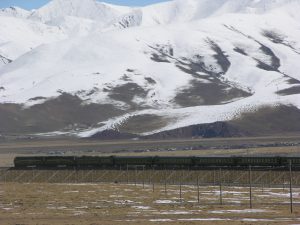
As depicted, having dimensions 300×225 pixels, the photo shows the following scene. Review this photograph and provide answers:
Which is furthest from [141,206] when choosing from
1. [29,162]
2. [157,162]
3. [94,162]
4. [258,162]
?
[29,162]

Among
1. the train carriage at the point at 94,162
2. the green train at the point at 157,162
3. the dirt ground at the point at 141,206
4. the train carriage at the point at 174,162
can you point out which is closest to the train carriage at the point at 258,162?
the green train at the point at 157,162

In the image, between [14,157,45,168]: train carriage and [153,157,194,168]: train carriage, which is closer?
[153,157,194,168]: train carriage

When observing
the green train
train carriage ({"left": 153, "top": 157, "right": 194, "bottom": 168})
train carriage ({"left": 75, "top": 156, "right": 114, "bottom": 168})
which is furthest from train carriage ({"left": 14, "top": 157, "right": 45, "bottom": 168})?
train carriage ({"left": 153, "top": 157, "right": 194, "bottom": 168})

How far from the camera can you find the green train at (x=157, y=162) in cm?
11075

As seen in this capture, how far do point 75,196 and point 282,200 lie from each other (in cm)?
2076

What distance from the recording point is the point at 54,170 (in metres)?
130

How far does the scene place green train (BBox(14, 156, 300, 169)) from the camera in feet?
363

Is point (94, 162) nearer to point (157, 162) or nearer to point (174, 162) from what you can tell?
point (157, 162)

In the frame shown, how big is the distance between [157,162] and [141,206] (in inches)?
2144

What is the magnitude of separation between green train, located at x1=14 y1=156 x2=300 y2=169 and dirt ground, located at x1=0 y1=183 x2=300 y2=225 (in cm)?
1770

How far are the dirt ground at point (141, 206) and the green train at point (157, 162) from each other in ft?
58.1

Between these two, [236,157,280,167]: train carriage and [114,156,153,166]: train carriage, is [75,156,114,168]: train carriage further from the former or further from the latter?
[236,157,280,167]: train carriage

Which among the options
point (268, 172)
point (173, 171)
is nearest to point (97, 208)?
point (268, 172)

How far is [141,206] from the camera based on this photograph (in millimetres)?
68875
